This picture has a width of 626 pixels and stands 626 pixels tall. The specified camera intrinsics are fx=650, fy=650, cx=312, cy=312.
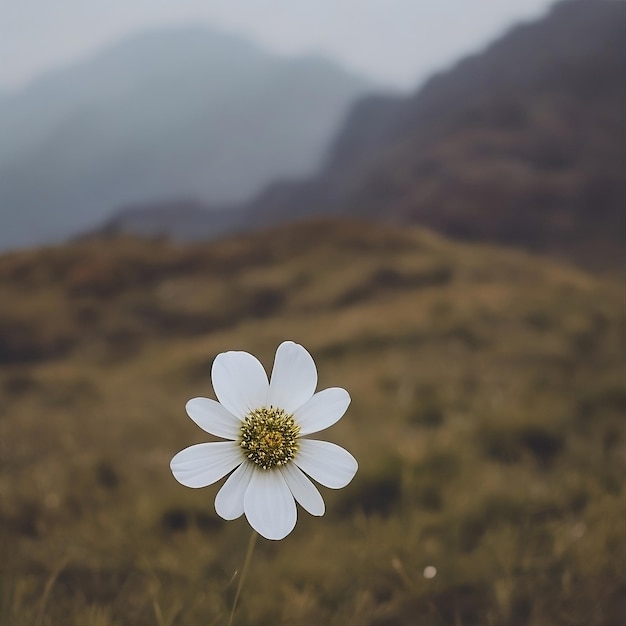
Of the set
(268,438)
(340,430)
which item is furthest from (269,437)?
(340,430)

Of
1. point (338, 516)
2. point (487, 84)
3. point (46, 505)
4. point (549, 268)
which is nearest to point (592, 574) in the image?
point (338, 516)

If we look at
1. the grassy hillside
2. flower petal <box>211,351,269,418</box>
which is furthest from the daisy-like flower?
the grassy hillside

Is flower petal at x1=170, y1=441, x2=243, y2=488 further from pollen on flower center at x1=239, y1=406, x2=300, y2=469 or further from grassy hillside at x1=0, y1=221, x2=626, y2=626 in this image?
grassy hillside at x1=0, y1=221, x2=626, y2=626

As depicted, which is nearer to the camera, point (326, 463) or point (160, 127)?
point (326, 463)

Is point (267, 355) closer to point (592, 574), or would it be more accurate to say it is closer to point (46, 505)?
point (46, 505)

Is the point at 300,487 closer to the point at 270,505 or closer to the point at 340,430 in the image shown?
the point at 270,505

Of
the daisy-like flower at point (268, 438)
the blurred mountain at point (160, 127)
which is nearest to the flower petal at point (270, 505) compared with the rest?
the daisy-like flower at point (268, 438)
